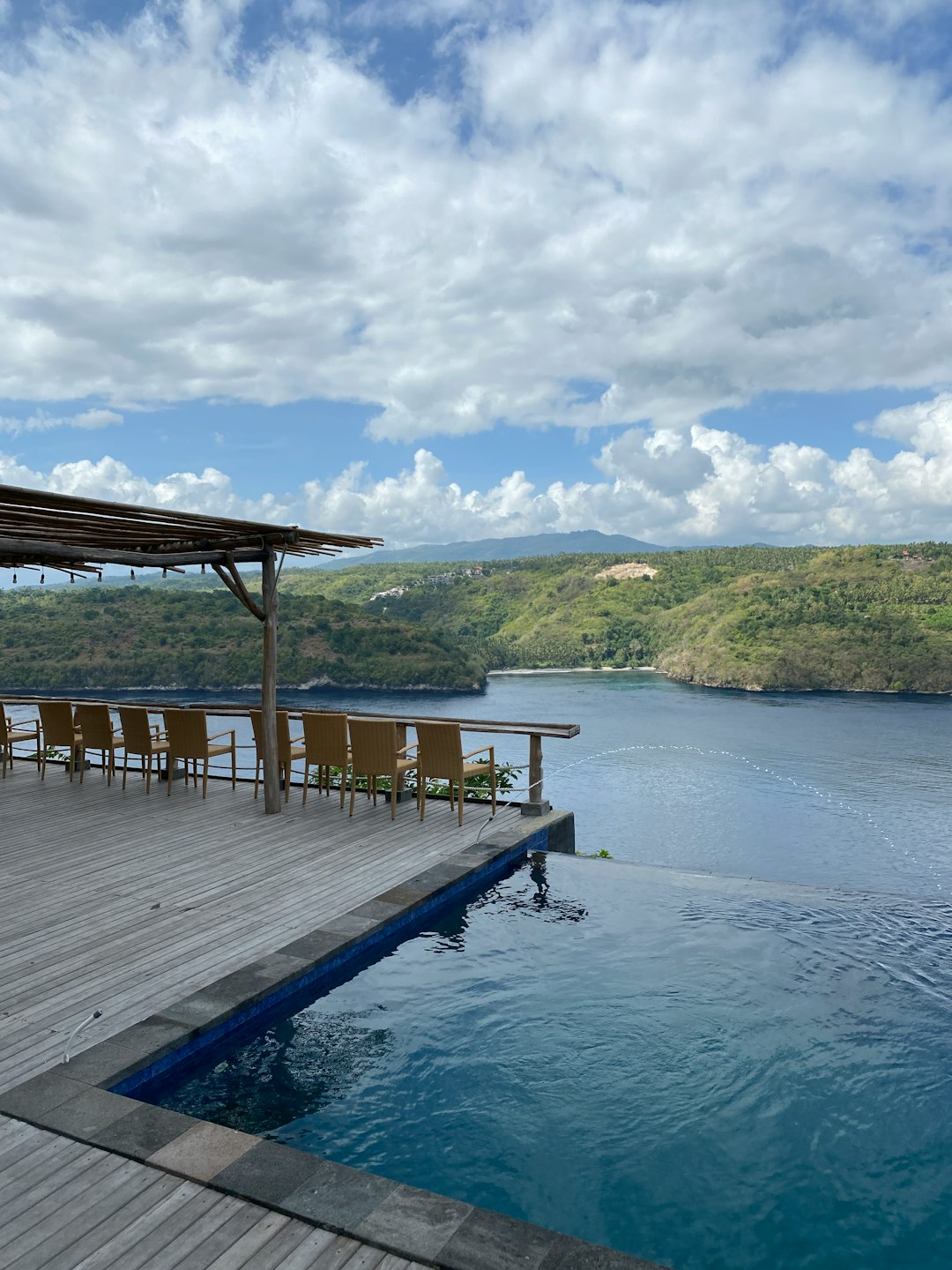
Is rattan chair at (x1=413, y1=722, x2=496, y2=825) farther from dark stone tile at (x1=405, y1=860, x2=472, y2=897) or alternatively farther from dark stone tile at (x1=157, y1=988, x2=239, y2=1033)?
dark stone tile at (x1=157, y1=988, x2=239, y2=1033)

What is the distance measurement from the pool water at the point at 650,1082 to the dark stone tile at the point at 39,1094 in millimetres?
406

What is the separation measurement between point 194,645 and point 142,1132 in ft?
142

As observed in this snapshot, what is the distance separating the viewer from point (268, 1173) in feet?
7.73

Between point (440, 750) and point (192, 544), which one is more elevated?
point (192, 544)

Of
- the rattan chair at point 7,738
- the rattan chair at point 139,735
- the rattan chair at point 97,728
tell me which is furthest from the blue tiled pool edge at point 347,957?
the rattan chair at point 7,738

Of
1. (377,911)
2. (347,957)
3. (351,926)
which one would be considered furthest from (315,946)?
(377,911)

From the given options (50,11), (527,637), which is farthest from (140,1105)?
(527,637)

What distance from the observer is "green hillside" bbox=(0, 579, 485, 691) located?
A: 137 ft

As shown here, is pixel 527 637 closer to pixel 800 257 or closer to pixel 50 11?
pixel 800 257

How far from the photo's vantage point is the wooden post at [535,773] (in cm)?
708

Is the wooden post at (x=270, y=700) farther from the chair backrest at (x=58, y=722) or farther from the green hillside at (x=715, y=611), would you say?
the green hillside at (x=715, y=611)

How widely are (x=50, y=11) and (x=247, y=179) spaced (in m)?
4.06

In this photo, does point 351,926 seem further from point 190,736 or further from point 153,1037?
point 190,736

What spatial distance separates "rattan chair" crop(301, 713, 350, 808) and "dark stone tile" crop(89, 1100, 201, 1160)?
4.34m
